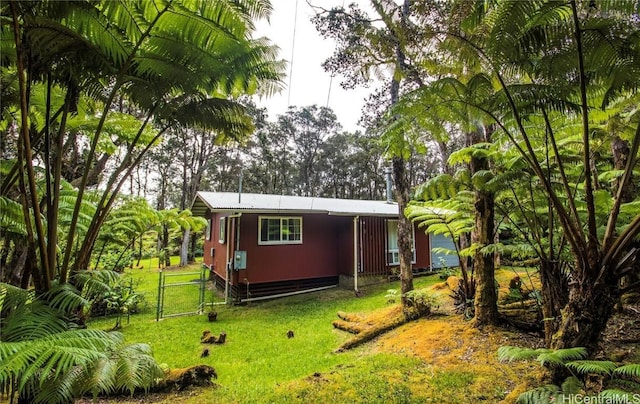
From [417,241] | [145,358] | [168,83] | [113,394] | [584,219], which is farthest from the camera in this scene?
[417,241]

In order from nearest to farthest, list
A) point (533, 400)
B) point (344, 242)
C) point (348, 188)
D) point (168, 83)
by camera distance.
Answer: point (533, 400)
point (168, 83)
point (344, 242)
point (348, 188)

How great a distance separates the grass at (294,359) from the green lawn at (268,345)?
0.01 metres

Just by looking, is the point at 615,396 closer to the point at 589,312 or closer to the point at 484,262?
the point at 589,312

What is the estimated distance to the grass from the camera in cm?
310

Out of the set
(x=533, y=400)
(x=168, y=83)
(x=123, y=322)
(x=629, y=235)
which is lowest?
(x=123, y=322)

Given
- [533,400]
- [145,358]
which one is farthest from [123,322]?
[533,400]

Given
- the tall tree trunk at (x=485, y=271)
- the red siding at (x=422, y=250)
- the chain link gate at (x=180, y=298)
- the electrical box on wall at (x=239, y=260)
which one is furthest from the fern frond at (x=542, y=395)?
the red siding at (x=422, y=250)

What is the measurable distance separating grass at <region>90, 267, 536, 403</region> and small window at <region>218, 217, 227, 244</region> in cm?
261

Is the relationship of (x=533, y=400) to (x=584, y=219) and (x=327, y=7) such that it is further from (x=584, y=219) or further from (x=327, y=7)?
(x=327, y=7)

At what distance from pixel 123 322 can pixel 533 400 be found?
8.43 metres

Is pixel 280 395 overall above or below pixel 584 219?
below

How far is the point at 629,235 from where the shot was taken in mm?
2238

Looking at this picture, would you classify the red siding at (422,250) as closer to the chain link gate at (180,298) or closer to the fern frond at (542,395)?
the chain link gate at (180,298)

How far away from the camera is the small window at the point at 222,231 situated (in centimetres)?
1027
